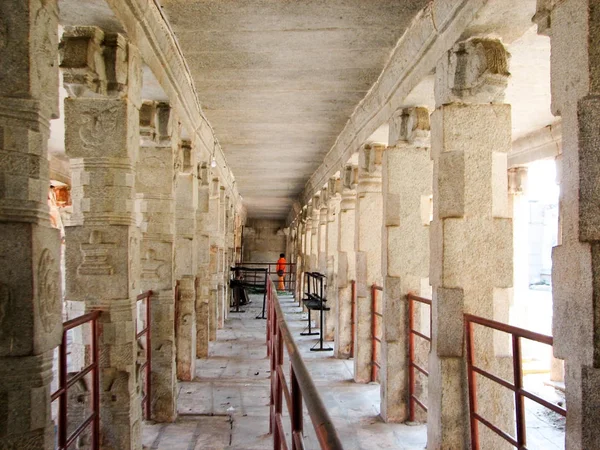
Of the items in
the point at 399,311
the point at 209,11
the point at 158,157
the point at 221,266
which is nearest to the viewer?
the point at 209,11

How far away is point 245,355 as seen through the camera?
8.34 meters

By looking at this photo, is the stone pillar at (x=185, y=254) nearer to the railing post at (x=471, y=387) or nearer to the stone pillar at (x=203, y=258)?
the stone pillar at (x=203, y=258)

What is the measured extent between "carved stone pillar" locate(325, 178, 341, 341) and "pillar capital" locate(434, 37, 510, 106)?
573 centimetres

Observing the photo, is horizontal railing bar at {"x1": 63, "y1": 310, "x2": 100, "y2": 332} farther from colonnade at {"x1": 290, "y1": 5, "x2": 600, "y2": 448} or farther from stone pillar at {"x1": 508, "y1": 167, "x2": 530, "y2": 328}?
stone pillar at {"x1": 508, "y1": 167, "x2": 530, "y2": 328}

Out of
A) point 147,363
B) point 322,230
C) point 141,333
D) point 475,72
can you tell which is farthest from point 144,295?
point 322,230

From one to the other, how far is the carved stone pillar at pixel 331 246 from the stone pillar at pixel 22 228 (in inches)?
293

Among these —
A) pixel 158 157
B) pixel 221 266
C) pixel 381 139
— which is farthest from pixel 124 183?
pixel 221 266

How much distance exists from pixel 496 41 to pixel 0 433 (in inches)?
139

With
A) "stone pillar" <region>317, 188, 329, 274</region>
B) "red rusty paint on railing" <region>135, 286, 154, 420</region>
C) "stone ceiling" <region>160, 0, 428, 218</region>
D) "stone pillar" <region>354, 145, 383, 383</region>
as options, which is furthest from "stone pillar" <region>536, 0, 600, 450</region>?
"stone pillar" <region>317, 188, 329, 274</region>

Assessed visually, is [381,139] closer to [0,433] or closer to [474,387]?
[474,387]

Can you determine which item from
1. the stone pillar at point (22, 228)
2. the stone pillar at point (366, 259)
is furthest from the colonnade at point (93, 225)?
the stone pillar at point (366, 259)

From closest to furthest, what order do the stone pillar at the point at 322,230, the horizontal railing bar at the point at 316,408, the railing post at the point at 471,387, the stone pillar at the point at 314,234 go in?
the horizontal railing bar at the point at 316,408 → the railing post at the point at 471,387 → the stone pillar at the point at 322,230 → the stone pillar at the point at 314,234

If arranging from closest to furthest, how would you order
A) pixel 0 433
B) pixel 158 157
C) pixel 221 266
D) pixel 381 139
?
pixel 0 433 → pixel 158 157 → pixel 381 139 → pixel 221 266

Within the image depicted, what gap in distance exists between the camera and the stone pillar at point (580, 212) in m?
2.20
